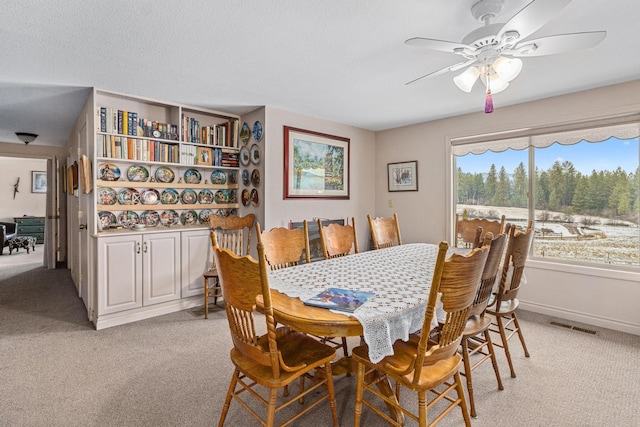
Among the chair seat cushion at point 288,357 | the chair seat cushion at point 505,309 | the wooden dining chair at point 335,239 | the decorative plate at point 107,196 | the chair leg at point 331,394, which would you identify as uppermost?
the decorative plate at point 107,196

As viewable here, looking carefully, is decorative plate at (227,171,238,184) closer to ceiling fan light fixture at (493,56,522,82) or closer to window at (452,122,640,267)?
window at (452,122,640,267)

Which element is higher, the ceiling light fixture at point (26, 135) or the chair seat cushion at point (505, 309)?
the ceiling light fixture at point (26, 135)

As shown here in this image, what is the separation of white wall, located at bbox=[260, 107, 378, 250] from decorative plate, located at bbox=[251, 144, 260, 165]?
13cm

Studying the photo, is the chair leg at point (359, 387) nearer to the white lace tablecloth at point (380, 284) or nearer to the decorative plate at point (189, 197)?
the white lace tablecloth at point (380, 284)

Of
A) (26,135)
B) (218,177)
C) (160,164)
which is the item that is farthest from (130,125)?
Answer: (26,135)

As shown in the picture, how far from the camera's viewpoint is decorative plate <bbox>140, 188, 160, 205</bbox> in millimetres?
3541

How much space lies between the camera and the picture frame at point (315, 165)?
3.88 metres

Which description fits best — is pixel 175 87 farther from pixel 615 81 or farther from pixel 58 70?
pixel 615 81

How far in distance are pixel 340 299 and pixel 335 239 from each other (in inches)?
48.5

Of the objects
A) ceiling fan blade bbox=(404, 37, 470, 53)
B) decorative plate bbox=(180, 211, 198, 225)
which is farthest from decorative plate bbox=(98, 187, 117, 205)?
ceiling fan blade bbox=(404, 37, 470, 53)

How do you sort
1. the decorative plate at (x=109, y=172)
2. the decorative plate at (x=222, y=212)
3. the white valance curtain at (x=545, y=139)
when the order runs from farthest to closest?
the decorative plate at (x=222, y=212) → the decorative plate at (x=109, y=172) → the white valance curtain at (x=545, y=139)

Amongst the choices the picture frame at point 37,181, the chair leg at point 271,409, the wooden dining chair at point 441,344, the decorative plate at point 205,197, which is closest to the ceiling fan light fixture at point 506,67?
the wooden dining chair at point 441,344

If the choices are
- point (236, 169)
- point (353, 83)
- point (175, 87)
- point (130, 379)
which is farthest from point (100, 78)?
point (130, 379)

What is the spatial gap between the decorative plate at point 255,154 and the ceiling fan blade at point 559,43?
8.67 feet
